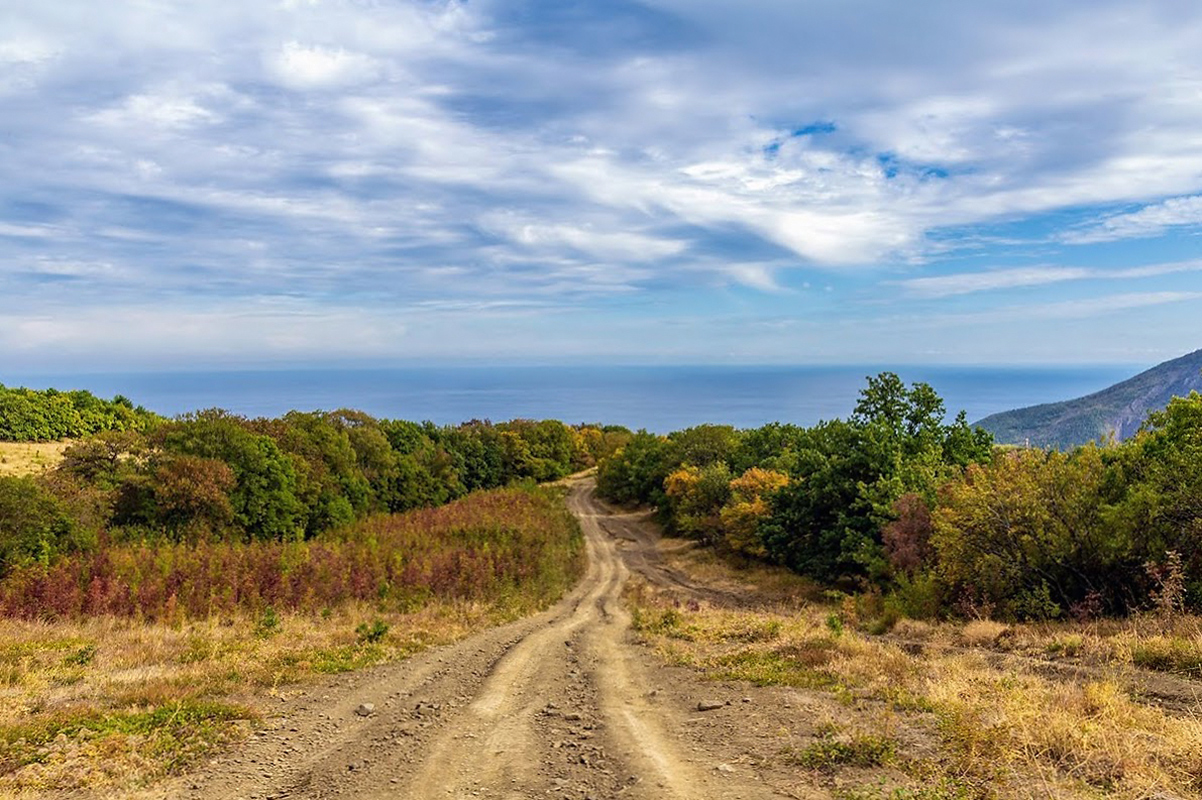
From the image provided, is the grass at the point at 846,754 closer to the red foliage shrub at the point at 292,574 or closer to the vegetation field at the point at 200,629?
the vegetation field at the point at 200,629

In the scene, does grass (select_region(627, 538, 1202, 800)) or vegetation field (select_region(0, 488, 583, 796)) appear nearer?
grass (select_region(627, 538, 1202, 800))

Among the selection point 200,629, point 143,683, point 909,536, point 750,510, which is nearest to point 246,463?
point 200,629

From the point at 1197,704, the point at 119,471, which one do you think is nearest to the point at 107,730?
the point at 1197,704

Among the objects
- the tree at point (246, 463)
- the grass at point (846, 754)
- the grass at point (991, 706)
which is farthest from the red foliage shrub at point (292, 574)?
the grass at point (846, 754)

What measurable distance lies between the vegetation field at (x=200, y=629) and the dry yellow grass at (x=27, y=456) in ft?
71.2

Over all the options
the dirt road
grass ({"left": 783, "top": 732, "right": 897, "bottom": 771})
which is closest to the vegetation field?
the dirt road

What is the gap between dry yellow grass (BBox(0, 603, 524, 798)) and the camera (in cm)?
767

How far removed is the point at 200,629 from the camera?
1634cm

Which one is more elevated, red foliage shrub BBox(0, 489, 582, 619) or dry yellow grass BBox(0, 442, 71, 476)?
dry yellow grass BBox(0, 442, 71, 476)

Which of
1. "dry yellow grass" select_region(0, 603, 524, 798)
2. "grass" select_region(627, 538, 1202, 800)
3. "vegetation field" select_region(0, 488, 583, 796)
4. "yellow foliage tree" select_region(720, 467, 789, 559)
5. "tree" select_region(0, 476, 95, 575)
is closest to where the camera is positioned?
"grass" select_region(627, 538, 1202, 800)

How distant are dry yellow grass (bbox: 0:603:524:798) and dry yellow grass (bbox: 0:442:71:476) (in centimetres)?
2979

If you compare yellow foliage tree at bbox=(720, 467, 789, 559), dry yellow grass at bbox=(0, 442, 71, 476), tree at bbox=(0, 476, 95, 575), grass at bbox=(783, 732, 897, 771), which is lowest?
yellow foliage tree at bbox=(720, 467, 789, 559)

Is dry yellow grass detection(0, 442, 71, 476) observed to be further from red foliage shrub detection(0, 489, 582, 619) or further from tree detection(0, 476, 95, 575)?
red foliage shrub detection(0, 489, 582, 619)

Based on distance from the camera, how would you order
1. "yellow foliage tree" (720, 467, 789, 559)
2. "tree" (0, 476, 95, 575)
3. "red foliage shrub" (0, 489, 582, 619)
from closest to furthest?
"red foliage shrub" (0, 489, 582, 619) → "tree" (0, 476, 95, 575) → "yellow foliage tree" (720, 467, 789, 559)
